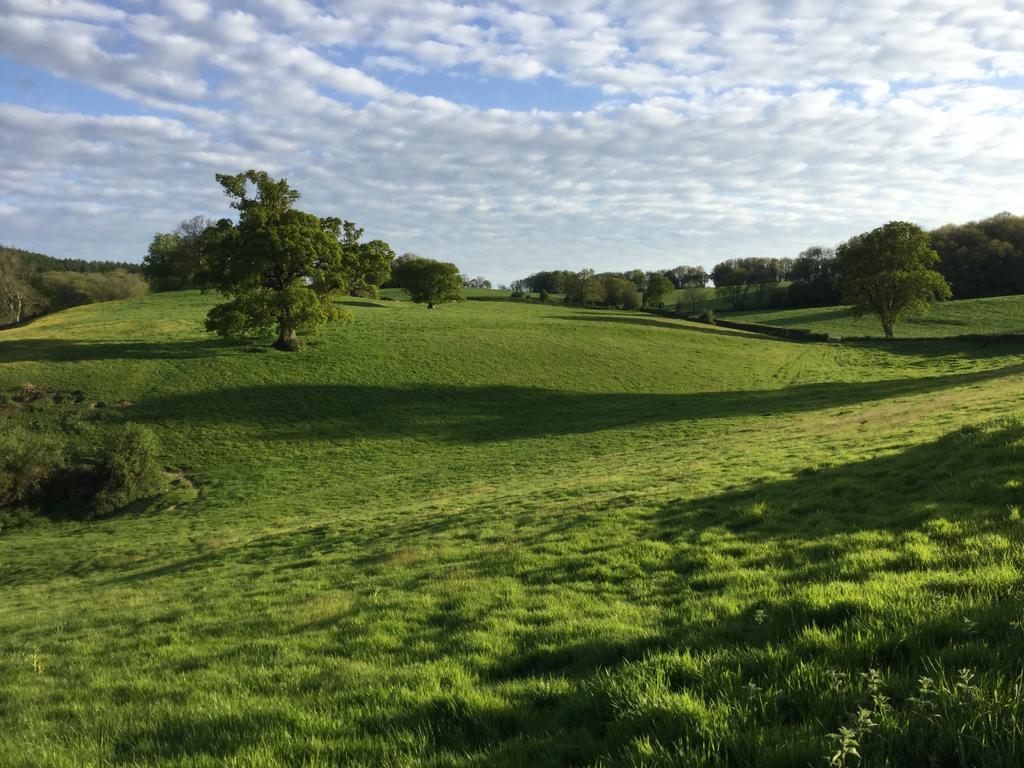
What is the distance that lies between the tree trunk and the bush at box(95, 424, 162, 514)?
22.8 m

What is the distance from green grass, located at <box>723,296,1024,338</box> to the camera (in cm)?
7219

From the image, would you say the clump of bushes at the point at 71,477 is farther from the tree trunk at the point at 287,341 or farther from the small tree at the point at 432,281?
the small tree at the point at 432,281

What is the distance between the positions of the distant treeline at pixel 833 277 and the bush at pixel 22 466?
99914 mm

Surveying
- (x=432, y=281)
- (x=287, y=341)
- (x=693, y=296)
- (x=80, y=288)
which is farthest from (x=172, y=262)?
(x=693, y=296)

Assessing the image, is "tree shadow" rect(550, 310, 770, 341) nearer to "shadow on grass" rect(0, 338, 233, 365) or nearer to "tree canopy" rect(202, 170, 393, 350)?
"tree canopy" rect(202, 170, 393, 350)

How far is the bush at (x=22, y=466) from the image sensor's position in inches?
1043

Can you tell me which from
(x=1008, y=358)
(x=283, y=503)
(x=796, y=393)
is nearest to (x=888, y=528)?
(x=283, y=503)

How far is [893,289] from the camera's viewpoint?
2562 inches

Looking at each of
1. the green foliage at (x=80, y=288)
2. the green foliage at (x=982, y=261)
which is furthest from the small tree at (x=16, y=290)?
the green foliage at (x=982, y=261)

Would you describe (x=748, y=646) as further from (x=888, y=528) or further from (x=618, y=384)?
(x=618, y=384)

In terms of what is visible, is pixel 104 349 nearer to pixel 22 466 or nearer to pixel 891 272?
pixel 22 466

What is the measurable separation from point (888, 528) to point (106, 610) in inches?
589

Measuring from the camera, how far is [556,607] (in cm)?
776

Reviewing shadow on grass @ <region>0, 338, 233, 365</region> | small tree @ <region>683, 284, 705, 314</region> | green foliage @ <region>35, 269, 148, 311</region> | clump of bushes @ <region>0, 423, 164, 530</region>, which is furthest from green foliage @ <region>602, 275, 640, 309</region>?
clump of bushes @ <region>0, 423, 164, 530</region>
